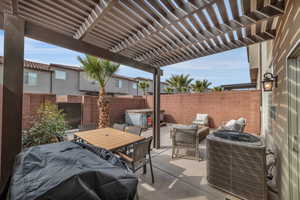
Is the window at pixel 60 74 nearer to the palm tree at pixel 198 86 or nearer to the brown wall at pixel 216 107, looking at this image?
the brown wall at pixel 216 107

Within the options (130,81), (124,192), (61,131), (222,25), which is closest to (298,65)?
(222,25)

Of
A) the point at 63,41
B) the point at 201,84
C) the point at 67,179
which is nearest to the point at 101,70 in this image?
the point at 63,41

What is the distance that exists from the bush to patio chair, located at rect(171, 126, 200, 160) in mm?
3154

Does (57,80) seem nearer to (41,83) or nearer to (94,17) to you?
(41,83)

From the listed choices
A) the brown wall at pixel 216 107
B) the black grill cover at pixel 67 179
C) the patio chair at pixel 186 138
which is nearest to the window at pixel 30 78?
the brown wall at pixel 216 107

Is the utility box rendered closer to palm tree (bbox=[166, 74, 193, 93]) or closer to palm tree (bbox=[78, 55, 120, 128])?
palm tree (bbox=[78, 55, 120, 128])

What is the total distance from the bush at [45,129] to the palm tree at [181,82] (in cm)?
1199

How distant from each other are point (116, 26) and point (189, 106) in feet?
25.3

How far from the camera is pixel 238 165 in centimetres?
217

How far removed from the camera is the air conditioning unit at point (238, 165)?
2.03 m

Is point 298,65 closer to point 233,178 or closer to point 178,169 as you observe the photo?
point 233,178

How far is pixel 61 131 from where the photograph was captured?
11.9 ft

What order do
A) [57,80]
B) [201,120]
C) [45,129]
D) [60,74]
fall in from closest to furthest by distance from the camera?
[45,129]
[201,120]
[57,80]
[60,74]

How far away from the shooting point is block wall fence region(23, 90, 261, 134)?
5902mm
